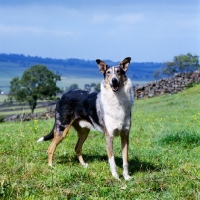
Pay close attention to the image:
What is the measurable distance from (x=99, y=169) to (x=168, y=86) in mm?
27862

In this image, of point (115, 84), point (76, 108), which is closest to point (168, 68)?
point (76, 108)

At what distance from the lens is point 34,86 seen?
79.5 metres

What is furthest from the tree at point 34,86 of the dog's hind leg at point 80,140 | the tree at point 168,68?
the dog's hind leg at point 80,140

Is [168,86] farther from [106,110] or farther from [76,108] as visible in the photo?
[106,110]

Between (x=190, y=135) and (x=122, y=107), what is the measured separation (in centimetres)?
334

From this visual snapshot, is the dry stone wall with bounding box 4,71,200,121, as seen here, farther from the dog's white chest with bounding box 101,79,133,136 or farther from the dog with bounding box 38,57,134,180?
the dog's white chest with bounding box 101,79,133,136

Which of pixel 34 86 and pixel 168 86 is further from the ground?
pixel 168 86

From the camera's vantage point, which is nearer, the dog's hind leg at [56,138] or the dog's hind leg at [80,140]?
the dog's hind leg at [56,138]

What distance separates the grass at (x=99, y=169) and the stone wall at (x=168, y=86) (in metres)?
22.0

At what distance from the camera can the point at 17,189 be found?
238 inches

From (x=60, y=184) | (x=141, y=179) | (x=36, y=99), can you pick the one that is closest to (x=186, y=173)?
(x=141, y=179)

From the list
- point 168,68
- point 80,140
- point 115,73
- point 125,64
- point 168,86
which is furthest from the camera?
point 168,68

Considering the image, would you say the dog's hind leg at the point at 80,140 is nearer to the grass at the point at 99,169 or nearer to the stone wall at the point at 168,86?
the grass at the point at 99,169

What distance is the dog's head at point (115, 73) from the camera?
7.66 metres
